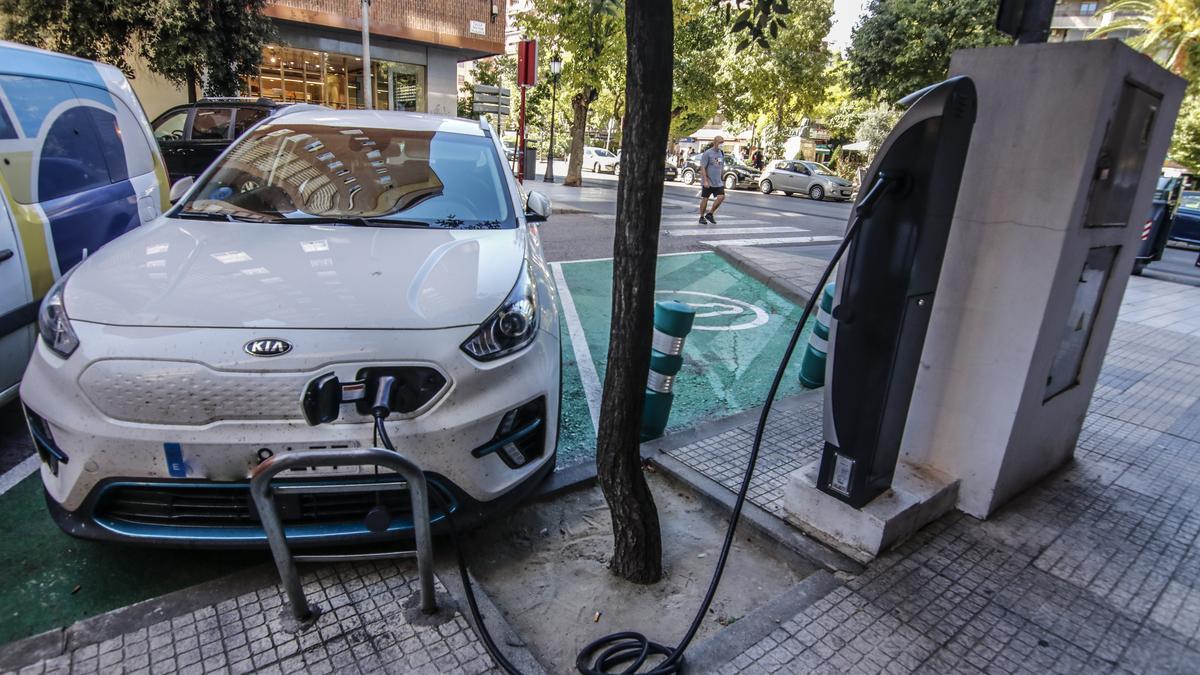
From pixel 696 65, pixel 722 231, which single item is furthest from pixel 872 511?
pixel 696 65

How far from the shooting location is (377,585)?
2480mm

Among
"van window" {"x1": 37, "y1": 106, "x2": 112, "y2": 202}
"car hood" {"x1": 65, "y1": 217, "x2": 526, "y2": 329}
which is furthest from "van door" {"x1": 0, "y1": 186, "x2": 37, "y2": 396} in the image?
"car hood" {"x1": 65, "y1": 217, "x2": 526, "y2": 329}

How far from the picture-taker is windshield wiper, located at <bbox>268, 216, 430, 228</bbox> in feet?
10.5

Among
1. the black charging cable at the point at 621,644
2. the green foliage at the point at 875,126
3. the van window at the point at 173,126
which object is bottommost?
the black charging cable at the point at 621,644

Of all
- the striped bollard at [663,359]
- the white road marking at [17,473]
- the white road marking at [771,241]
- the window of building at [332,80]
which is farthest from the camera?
the window of building at [332,80]

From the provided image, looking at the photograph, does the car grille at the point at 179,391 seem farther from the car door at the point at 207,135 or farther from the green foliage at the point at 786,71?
the green foliage at the point at 786,71

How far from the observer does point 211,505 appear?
232 centimetres

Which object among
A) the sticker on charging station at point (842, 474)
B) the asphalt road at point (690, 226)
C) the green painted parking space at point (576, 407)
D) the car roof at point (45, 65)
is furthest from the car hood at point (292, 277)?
the asphalt road at point (690, 226)

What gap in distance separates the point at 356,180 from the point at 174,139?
9.08 meters

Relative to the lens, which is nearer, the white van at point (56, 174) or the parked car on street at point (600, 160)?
the white van at point (56, 174)

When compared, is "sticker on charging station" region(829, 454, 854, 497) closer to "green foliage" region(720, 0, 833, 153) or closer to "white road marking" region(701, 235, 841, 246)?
"white road marking" region(701, 235, 841, 246)

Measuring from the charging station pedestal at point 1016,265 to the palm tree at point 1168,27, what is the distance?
1145 inches

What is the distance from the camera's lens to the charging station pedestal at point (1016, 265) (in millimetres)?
2707

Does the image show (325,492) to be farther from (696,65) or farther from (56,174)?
(696,65)
